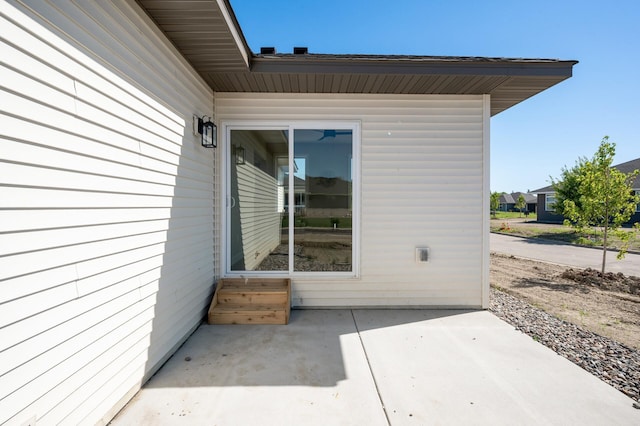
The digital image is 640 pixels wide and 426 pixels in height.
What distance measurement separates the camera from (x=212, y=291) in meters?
3.39

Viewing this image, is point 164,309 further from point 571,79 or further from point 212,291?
point 571,79

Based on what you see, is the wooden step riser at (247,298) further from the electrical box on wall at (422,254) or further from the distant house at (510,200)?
the distant house at (510,200)

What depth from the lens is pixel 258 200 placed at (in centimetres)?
355

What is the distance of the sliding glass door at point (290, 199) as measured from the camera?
136 inches

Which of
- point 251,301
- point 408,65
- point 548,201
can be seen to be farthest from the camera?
point 548,201

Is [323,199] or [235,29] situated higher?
[235,29]

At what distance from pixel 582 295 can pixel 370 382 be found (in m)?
4.36

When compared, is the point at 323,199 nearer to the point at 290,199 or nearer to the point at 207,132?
the point at 290,199

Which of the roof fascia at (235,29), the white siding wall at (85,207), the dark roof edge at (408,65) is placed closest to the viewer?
the white siding wall at (85,207)

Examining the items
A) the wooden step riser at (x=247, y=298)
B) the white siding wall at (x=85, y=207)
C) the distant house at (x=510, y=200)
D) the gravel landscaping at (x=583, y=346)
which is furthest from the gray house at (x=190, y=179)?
the distant house at (x=510, y=200)

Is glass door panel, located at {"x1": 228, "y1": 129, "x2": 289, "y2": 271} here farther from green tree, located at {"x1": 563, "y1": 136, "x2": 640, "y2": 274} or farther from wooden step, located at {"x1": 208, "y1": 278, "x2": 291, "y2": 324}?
green tree, located at {"x1": 563, "y1": 136, "x2": 640, "y2": 274}

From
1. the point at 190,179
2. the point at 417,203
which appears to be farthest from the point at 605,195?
the point at 190,179

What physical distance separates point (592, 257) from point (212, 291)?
34.2 feet

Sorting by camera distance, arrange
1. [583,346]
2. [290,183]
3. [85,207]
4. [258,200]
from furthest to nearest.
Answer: [258,200] < [290,183] < [583,346] < [85,207]
